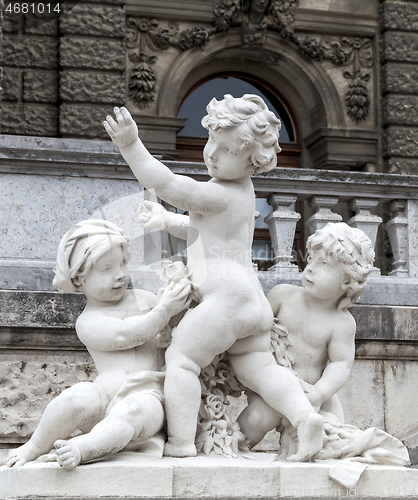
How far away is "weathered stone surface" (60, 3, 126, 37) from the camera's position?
9195mm

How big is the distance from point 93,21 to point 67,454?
733 cm

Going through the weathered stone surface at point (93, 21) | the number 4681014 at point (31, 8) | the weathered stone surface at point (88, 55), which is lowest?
the weathered stone surface at point (88, 55)

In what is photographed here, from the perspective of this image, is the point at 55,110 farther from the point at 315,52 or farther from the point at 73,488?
the point at 73,488

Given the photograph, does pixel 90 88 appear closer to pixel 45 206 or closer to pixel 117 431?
pixel 45 206

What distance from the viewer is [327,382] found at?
3270 mm

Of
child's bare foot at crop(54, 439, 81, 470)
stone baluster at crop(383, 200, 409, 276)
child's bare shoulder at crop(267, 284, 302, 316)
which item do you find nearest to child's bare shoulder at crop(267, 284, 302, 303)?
child's bare shoulder at crop(267, 284, 302, 316)

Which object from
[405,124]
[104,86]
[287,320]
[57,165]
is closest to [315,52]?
[405,124]

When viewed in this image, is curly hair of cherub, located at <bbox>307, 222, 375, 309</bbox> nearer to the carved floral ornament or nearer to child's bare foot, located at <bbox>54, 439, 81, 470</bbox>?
child's bare foot, located at <bbox>54, 439, 81, 470</bbox>

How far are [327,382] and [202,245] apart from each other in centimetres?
73

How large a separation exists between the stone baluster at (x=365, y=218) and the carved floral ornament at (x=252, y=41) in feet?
15.7

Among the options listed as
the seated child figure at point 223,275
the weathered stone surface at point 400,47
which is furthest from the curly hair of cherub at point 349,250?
the weathered stone surface at point 400,47

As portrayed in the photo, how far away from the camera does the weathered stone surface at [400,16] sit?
10203 millimetres

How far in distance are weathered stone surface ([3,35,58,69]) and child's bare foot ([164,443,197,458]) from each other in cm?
700

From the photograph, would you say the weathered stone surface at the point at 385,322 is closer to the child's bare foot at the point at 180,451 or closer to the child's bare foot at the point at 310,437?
the child's bare foot at the point at 310,437
